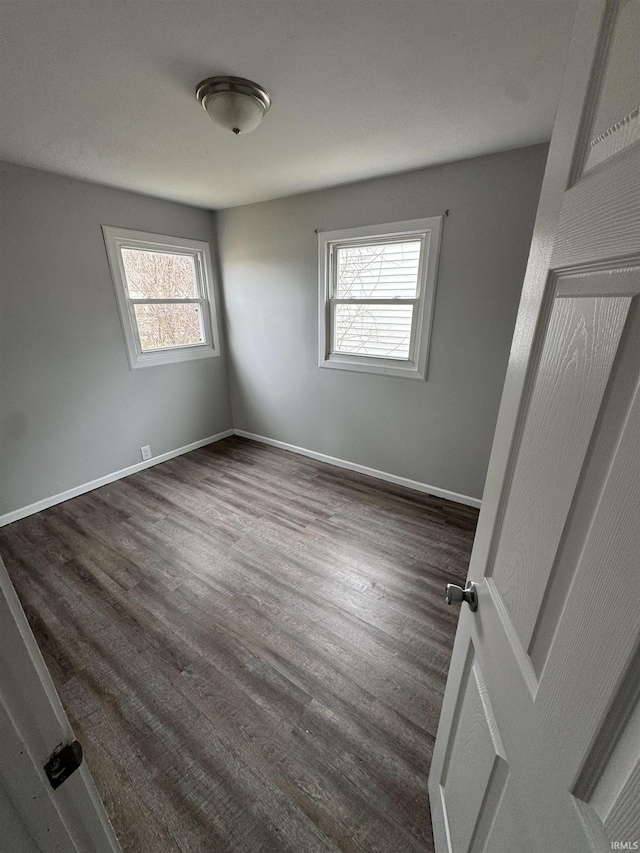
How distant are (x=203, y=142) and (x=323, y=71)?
34.9 inches

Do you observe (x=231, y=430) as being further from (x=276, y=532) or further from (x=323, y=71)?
(x=323, y=71)

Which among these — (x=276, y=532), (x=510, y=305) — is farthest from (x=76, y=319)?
(x=510, y=305)

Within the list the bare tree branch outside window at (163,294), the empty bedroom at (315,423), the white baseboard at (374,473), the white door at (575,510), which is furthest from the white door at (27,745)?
the bare tree branch outside window at (163,294)

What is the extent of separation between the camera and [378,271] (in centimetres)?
269

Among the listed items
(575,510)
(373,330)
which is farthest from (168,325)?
(575,510)

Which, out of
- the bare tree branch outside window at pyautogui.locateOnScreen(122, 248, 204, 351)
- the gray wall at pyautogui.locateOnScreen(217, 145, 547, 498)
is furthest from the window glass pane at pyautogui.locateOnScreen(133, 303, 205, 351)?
the gray wall at pyautogui.locateOnScreen(217, 145, 547, 498)

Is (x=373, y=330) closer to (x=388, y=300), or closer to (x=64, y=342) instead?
(x=388, y=300)

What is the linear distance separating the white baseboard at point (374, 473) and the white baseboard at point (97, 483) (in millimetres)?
582

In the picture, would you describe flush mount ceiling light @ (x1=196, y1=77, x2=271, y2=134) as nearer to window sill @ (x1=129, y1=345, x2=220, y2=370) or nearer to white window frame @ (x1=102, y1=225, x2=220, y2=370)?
white window frame @ (x1=102, y1=225, x2=220, y2=370)

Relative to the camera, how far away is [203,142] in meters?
1.82

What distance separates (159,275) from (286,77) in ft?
7.61

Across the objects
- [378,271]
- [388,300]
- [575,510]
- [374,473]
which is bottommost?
[374,473]

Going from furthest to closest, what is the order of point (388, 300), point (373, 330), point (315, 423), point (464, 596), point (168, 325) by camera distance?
point (315, 423) → point (168, 325) → point (373, 330) → point (388, 300) → point (464, 596)

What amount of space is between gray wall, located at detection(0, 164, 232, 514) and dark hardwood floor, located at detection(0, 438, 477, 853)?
43cm
